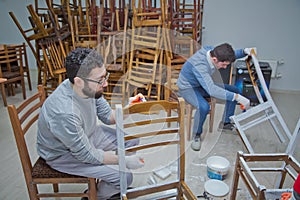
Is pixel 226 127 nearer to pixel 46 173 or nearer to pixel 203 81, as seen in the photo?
pixel 203 81

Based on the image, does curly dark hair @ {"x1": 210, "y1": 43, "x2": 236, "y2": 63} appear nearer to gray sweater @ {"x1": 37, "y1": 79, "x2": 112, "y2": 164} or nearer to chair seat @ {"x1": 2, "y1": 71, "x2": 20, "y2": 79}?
gray sweater @ {"x1": 37, "y1": 79, "x2": 112, "y2": 164}

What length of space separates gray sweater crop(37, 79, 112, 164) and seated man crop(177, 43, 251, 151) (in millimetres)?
1141

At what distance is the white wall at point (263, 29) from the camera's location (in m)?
3.64

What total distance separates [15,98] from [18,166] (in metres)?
1.70

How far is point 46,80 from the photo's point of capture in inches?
137

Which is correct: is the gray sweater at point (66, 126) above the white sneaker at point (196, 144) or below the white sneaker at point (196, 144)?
above

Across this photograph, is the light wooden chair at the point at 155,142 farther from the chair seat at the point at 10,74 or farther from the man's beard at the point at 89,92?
the chair seat at the point at 10,74

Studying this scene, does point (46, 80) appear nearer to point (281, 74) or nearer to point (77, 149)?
point (77, 149)

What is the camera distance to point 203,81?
231cm

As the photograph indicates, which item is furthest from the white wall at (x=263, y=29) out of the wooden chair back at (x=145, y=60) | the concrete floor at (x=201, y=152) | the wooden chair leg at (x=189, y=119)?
the wooden chair leg at (x=189, y=119)

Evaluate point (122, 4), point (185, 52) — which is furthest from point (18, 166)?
point (122, 4)

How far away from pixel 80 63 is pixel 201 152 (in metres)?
1.51

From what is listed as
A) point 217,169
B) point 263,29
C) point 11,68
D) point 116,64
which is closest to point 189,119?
point 217,169

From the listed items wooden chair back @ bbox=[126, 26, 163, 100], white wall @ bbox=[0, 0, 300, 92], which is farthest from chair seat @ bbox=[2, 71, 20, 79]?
white wall @ bbox=[0, 0, 300, 92]
